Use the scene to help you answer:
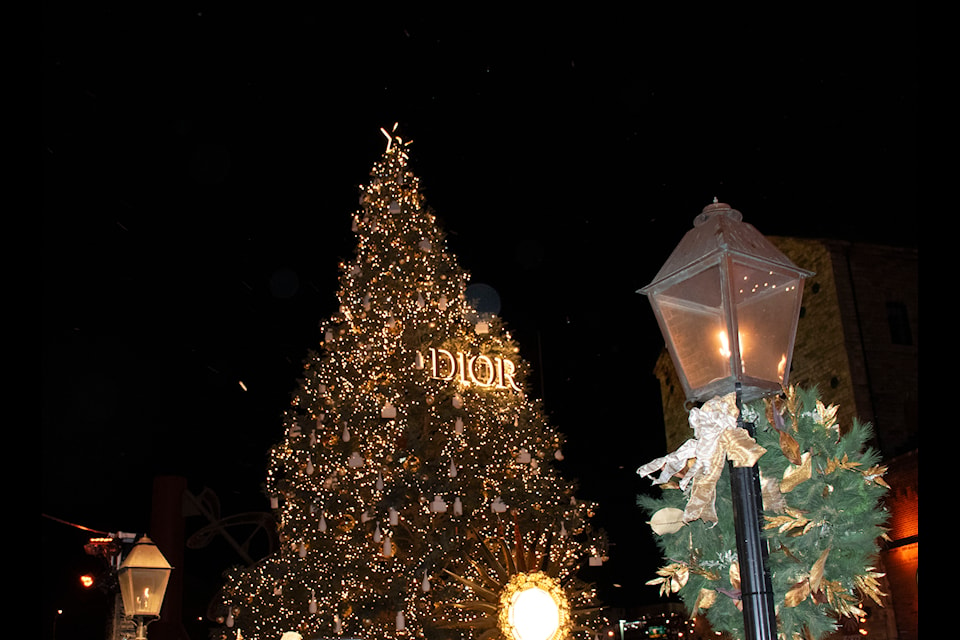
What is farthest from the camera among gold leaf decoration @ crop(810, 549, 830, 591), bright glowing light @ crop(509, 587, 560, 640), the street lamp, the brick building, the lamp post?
the brick building

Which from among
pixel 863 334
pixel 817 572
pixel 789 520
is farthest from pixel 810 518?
pixel 863 334

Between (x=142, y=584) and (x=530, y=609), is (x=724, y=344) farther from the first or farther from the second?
(x=142, y=584)

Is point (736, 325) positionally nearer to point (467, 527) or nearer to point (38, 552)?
point (38, 552)

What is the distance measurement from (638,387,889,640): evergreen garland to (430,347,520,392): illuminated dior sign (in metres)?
11.1

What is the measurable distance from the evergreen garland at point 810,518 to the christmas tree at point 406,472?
31.8 feet

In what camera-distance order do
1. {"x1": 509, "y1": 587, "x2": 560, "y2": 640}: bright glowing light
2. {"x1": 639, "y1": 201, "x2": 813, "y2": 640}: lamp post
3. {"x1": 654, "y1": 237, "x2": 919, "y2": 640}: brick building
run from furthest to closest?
{"x1": 654, "y1": 237, "x2": 919, "y2": 640}: brick building < {"x1": 509, "y1": 587, "x2": 560, "y2": 640}: bright glowing light < {"x1": 639, "y1": 201, "x2": 813, "y2": 640}: lamp post

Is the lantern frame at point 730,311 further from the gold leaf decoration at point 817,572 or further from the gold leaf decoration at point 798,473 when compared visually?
the gold leaf decoration at point 817,572

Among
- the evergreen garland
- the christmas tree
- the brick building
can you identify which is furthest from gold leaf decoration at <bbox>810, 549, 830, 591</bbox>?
the brick building

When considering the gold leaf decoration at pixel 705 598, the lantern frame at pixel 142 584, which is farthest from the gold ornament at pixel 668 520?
the lantern frame at pixel 142 584

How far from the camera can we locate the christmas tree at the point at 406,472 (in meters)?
13.8

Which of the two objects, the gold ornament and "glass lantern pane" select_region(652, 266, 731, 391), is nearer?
"glass lantern pane" select_region(652, 266, 731, 391)

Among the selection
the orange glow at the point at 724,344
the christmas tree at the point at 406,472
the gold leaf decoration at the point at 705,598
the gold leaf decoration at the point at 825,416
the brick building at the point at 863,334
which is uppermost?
the brick building at the point at 863,334

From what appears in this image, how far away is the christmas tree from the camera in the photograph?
45.4 ft

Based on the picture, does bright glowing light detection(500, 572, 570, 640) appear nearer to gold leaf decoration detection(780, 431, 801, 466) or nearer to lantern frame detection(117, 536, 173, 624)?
lantern frame detection(117, 536, 173, 624)
